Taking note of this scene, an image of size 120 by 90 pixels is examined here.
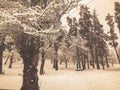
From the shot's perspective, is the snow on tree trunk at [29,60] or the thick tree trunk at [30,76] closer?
the snow on tree trunk at [29,60]

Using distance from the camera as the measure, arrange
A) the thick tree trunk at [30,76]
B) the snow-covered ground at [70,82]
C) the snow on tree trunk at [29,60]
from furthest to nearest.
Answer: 1. the snow-covered ground at [70,82]
2. the thick tree trunk at [30,76]
3. the snow on tree trunk at [29,60]

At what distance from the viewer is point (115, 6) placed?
41.3 meters

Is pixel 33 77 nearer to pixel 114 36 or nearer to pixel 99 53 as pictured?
pixel 114 36

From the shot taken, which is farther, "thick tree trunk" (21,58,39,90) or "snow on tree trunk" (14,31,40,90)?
A: "thick tree trunk" (21,58,39,90)

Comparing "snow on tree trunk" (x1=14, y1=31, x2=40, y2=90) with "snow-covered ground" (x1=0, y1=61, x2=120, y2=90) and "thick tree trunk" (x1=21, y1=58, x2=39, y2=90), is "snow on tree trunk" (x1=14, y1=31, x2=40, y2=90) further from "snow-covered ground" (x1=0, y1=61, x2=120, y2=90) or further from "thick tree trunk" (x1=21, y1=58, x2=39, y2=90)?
"snow-covered ground" (x1=0, y1=61, x2=120, y2=90)

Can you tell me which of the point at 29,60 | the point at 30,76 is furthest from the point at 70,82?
the point at 29,60

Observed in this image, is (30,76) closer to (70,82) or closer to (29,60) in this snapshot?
(29,60)

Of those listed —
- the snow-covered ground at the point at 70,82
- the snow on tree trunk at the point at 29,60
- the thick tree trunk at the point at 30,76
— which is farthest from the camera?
the snow-covered ground at the point at 70,82

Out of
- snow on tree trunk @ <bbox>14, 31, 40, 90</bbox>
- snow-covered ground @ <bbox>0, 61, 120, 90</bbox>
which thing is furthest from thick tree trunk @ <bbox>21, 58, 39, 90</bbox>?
snow-covered ground @ <bbox>0, 61, 120, 90</bbox>

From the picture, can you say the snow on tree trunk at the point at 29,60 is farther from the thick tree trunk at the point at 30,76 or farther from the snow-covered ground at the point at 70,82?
the snow-covered ground at the point at 70,82

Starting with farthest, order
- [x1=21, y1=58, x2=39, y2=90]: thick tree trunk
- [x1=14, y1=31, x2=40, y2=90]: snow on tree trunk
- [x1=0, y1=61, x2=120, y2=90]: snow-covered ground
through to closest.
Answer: [x1=0, y1=61, x2=120, y2=90]: snow-covered ground → [x1=21, y1=58, x2=39, y2=90]: thick tree trunk → [x1=14, y1=31, x2=40, y2=90]: snow on tree trunk

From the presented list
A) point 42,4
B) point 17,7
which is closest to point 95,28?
point 42,4

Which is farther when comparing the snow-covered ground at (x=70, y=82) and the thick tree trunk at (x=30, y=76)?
the snow-covered ground at (x=70, y=82)

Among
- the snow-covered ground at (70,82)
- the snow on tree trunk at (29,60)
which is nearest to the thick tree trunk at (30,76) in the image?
the snow on tree trunk at (29,60)
